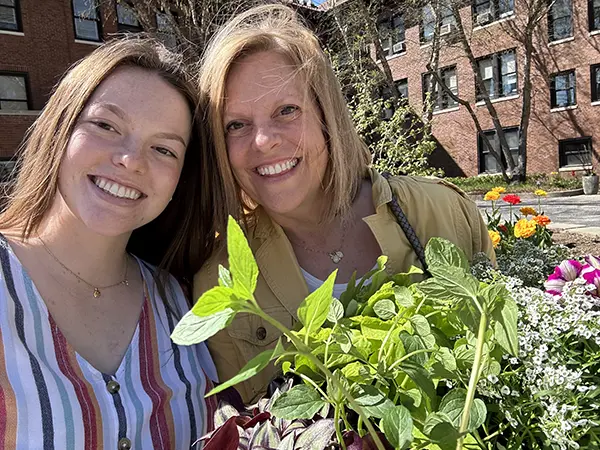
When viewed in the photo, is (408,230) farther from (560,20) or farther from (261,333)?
(560,20)

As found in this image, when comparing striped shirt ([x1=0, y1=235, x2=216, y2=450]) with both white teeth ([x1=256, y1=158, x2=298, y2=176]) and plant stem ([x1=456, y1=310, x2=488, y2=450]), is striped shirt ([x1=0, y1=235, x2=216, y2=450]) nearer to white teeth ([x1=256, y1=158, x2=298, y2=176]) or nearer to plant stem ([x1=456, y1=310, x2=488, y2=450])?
white teeth ([x1=256, y1=158, x2=298, y2=176])

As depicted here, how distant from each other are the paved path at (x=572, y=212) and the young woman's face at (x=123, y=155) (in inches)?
301

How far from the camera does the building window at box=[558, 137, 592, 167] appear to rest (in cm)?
1986

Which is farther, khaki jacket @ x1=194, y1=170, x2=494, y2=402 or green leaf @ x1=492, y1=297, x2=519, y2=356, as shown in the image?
khaki jacket @ x1=194, y1=170, x2=494, y2=402

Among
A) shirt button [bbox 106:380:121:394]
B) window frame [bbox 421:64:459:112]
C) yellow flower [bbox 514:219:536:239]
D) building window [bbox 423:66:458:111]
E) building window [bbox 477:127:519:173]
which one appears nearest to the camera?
shirt button [bbox 106:380:121:394]

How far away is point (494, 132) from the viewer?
22.5 meters

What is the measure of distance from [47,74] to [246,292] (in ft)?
62.4

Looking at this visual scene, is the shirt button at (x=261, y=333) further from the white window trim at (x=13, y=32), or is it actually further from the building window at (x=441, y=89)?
the building window at (x=441, y=89)

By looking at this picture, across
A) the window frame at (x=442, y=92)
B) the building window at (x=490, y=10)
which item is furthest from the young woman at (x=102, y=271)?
the window frame at (x=442, y=92)

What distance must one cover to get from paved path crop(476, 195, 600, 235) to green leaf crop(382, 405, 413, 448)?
8177 mm

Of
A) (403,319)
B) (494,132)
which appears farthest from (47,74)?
(403,319)

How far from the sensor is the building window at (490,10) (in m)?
20.4

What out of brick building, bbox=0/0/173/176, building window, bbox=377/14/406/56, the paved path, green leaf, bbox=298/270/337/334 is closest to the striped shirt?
green leaf, bbox=298/270/337/334

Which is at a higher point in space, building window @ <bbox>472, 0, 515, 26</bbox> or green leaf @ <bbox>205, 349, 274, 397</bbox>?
building window @ <bbox>472, 0, 515, 26</bbox>
